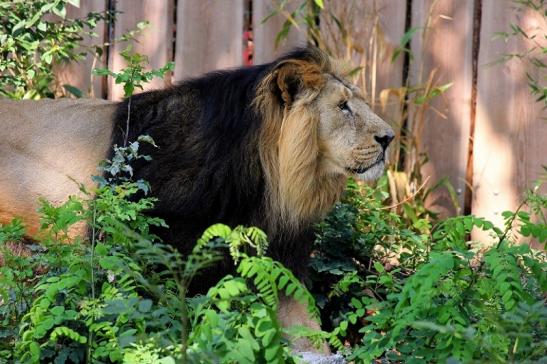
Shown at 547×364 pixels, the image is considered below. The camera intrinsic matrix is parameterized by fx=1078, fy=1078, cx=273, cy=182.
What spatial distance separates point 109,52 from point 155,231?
3.06 meters

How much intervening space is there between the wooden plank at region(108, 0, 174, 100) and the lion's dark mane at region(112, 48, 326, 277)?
8.11ft

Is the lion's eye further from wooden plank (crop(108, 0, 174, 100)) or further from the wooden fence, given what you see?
wooden plank (crop(108, 0, 174, 100))

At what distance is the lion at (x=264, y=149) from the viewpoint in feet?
17.1

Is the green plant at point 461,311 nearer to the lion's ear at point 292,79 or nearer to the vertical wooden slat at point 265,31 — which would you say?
the lion's ear at point 292,79

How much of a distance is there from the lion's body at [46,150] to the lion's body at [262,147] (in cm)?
28

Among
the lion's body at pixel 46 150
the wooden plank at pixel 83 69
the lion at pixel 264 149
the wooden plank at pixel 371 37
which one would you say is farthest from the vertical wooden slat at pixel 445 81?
the lion's body at pixel 46 150

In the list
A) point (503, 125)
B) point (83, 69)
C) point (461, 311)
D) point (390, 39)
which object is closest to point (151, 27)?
point (83, 69)

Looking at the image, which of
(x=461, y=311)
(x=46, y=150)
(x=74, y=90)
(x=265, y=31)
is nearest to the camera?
(x=461, y=311)

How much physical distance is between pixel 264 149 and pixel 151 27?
2871mm

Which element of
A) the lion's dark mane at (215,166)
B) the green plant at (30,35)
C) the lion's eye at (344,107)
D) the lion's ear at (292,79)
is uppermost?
the green plant at (30,35)

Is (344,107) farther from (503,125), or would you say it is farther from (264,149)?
(503,125)

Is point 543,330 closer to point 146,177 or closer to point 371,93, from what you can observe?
point 146,177

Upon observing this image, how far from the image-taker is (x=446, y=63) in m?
7.43

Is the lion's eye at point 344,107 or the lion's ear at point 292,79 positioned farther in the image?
the lion's eye at point 344,107
